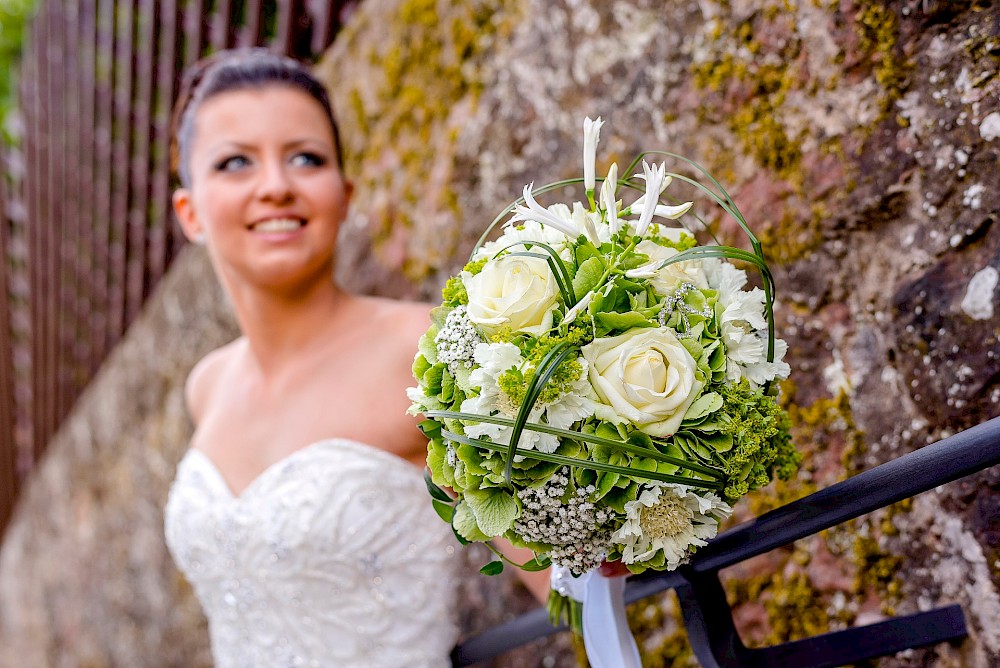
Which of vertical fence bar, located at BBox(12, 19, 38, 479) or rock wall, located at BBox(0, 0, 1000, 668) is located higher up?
vertical fence bar, located at BBox(12, 19, 38, 479)

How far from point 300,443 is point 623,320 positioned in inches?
37.9

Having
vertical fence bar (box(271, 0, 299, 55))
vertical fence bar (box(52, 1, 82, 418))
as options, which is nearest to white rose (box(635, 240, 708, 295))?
vertical fence bar (box(271, 0, 299, 55))

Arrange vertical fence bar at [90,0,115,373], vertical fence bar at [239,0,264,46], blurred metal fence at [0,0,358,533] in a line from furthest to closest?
1. vertical fence bar at [90,0,115,373]
2. blurred metal fence at [0,0,358,533]
3. vertical fence bar at [239,0,264,46]

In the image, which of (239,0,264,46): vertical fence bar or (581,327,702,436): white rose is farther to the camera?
(239,0,264,46): vertical fence bar

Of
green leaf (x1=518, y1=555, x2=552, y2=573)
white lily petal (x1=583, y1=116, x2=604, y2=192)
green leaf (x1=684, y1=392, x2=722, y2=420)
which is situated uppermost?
white lily petal (x1=583, y1=116, x2=604, y2=192)

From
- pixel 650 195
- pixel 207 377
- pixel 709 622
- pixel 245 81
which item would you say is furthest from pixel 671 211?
pixel 207 377

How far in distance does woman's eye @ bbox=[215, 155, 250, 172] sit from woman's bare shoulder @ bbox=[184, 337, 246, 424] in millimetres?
545

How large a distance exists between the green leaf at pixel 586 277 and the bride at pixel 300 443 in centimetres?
74

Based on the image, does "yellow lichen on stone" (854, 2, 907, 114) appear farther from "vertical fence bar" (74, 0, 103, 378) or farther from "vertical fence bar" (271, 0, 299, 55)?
"vertical fence bar" (74, 0, 103, 378)

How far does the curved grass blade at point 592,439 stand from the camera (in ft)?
2.54

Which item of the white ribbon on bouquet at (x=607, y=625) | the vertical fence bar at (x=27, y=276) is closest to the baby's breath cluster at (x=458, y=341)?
the white ribbon on bouquet at (x=607, y=625)

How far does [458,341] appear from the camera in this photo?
→ 0.85 metres

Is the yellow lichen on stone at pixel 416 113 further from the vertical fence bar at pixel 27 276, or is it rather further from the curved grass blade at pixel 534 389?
the vertical fence bar at pixel 27 276

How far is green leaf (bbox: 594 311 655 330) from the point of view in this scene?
81 centimetres
